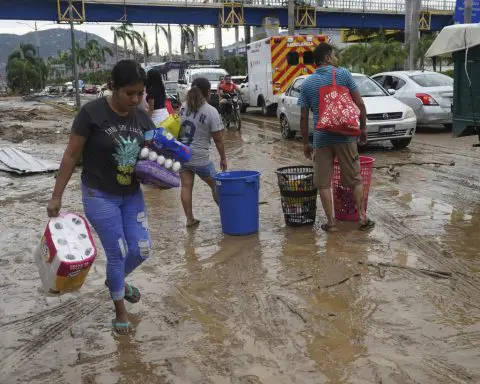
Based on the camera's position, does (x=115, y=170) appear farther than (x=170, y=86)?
No

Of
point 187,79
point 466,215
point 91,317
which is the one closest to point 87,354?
point 91,317

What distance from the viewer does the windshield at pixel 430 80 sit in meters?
13.7

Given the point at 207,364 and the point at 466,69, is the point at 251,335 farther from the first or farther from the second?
the point at 466,69

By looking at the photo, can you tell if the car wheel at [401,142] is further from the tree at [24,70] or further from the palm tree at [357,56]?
the tree at [24,70]

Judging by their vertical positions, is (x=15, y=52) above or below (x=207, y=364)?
above

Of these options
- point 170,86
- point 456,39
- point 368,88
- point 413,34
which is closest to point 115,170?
point 456,39

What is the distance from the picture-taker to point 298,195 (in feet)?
19.8

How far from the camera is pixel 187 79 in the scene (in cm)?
2339

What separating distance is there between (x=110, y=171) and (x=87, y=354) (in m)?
1.19

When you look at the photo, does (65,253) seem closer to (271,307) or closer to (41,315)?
(41,315)

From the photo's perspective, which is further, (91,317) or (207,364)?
(91,317)

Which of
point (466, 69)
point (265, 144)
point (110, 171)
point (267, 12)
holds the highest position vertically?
point (267, 12)

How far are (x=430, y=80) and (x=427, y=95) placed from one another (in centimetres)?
95

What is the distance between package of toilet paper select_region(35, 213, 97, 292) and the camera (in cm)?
339
